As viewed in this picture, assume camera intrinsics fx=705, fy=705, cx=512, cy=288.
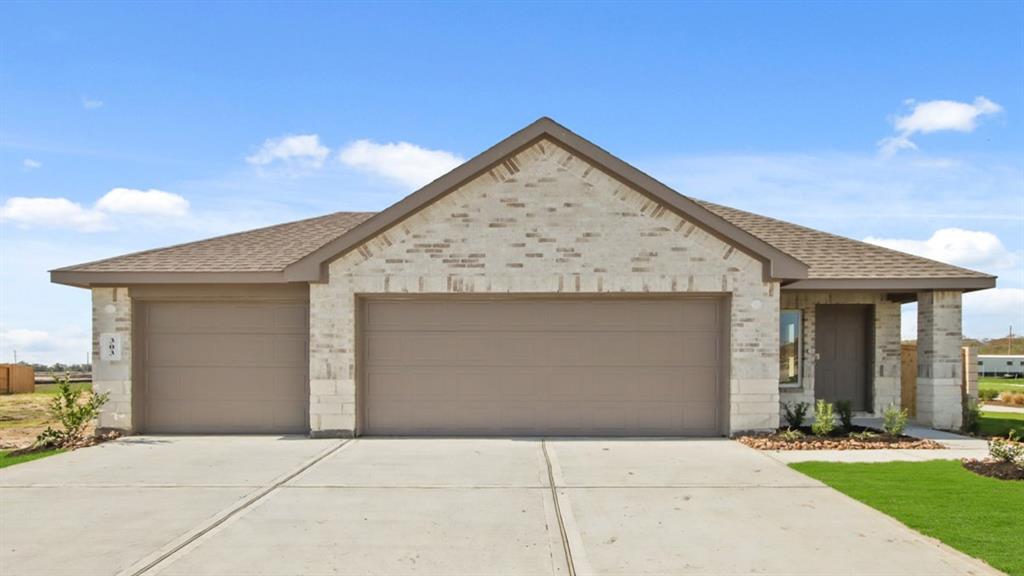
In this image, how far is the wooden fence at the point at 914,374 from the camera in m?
14.3

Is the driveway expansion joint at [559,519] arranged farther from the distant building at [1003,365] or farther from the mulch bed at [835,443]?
the distant building at [1003,365]

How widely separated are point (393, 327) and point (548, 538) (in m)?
6.51

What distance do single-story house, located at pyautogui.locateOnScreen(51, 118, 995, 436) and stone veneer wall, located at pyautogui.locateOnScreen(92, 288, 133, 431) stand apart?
30 millimetres

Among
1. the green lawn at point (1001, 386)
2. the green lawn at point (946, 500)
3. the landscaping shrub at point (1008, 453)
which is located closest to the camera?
the green lawn at point (946, 500)

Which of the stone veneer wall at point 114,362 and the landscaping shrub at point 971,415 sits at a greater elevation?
the stone veneer wall at point 114,362

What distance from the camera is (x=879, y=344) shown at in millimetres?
14648

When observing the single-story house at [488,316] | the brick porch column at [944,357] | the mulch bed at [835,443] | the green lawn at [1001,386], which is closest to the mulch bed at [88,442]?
the single-story house at [488,316]

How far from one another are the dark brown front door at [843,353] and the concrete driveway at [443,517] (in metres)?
5.22

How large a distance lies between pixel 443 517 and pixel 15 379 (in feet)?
94.5

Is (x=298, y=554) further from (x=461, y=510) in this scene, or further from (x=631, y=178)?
(x=631, y=178)

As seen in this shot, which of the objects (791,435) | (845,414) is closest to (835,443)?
(791,435)

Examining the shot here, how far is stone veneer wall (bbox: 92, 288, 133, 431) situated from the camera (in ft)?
41.2

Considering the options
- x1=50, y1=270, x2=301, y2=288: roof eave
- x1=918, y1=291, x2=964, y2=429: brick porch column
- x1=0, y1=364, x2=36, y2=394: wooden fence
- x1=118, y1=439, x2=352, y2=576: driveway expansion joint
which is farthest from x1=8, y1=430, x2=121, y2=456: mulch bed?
x1=0, y1=364, x2=36, y2=394: wooden fence

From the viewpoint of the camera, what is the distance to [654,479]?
8.85m
